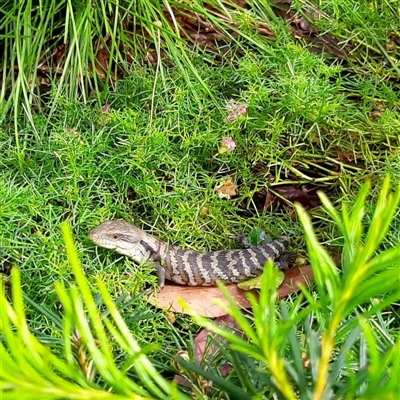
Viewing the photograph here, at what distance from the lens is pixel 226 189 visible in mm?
2980

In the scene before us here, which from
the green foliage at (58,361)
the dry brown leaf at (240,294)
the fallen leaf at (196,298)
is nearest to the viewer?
the green foliage at (58,361)

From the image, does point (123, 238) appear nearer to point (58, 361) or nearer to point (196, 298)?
point (196, 298)

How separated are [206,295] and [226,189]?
1.72 ft

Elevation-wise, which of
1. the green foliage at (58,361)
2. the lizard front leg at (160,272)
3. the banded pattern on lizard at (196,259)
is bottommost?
the lizard front leg at (160,272)

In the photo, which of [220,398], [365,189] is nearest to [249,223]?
[220,398]

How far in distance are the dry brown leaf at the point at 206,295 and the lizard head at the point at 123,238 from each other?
0.64 ft

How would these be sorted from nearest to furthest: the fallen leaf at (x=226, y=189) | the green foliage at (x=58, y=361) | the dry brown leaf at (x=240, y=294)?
the green foliage at (x=58, y=361)
the dry brown leaf at (x=240, y=294)
the fallen leaf at (x=226, y=189)

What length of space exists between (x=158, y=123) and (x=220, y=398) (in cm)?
166

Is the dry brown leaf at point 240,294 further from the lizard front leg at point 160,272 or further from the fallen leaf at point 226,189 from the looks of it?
the fallen leaf at point 226,189

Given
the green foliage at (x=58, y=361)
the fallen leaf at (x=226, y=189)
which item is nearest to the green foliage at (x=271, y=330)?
the green foliage at (x=58, y=361)

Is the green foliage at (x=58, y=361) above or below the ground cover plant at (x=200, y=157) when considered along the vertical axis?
above

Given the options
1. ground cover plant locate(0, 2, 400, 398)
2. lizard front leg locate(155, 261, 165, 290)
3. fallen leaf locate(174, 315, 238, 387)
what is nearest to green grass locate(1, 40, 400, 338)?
ground cover plant locate(0, 2, 400, 398)

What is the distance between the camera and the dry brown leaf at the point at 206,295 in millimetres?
2596

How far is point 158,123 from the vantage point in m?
3.07
